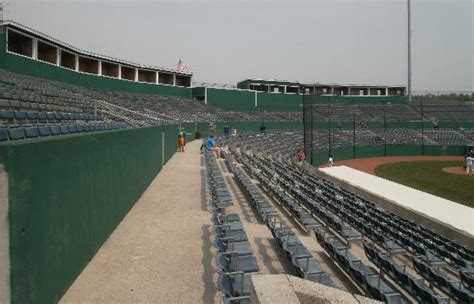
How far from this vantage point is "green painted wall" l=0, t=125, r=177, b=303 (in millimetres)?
4805

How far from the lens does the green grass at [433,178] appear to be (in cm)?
2156

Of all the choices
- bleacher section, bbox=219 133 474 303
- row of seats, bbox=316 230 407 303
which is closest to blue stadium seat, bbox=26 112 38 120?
bleacher section, bbox=219 133 474 303

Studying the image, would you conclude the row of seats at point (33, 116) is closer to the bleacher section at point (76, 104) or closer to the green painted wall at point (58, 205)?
the bleacher section at point (76, 104)

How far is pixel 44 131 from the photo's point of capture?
291 inches

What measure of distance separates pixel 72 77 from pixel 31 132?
97.3 ft

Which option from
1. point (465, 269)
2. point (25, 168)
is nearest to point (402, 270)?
point (465, 269)

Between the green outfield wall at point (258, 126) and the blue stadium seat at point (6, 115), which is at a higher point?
the green outfield wall at point (258, 126)

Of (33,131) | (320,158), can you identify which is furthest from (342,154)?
(33,131)

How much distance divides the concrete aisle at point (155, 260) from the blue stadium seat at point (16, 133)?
2705 millimetres

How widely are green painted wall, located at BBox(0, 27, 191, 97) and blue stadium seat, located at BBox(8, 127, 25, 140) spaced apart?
21.6 m

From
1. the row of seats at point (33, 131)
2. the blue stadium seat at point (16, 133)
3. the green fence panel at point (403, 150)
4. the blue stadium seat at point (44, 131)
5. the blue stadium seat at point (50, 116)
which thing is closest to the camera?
the row of seats at point (33, 131)

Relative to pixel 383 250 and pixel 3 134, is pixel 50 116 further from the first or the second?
pixel 383 250

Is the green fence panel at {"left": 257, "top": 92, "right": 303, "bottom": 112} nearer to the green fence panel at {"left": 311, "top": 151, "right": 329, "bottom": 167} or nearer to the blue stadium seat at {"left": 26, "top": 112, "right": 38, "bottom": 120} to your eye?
the green fence panel at {"left": 311, "top": 151, "right": 329, "bottom": 167}

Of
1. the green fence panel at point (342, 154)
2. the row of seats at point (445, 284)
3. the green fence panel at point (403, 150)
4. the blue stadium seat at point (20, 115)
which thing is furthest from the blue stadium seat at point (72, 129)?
the green fence panel at point (403, 150)
